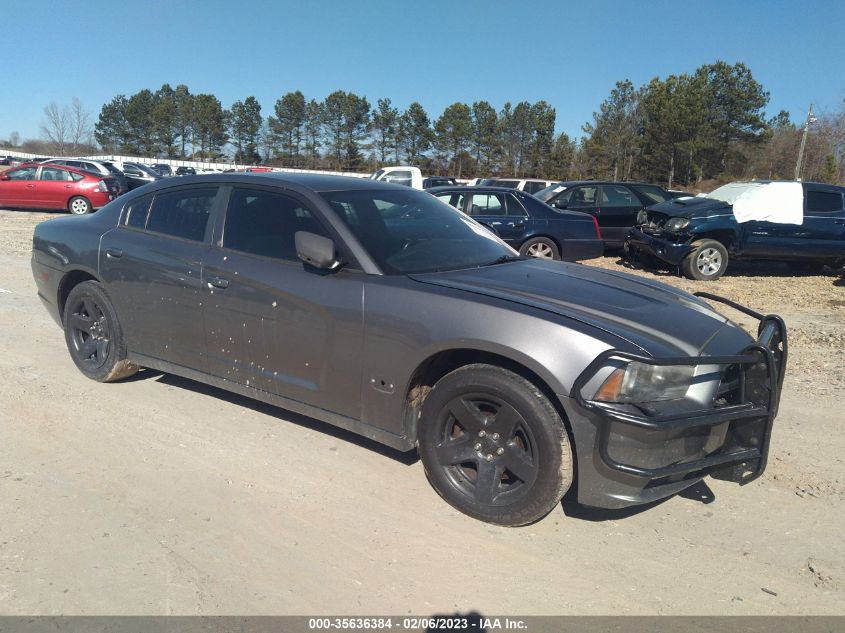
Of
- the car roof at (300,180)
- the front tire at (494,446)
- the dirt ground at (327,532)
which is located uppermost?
the car roof at (300,180)

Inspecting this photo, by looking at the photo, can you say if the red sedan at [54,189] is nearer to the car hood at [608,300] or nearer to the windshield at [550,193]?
the windshield at [550,193]

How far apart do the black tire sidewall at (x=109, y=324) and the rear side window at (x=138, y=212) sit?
0.54 meters

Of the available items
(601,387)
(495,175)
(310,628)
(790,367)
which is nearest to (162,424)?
(310,628)

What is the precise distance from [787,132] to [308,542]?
57.7 meters

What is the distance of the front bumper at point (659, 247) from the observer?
10.6 meters

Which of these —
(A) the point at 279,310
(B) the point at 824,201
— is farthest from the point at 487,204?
(A) the point at 279,310

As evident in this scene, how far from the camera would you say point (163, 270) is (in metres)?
4.30

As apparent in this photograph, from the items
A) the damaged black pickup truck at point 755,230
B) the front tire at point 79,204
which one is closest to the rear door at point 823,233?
the damaged black pickup truck at point 755,230

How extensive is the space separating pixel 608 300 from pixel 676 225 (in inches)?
317

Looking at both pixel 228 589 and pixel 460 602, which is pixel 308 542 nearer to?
pixel 228 589

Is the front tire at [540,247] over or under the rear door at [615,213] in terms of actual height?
under

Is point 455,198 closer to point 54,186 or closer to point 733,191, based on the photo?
point 733,191

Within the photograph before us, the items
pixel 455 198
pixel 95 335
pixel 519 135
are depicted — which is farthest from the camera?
pixel 519 135

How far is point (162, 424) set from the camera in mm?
4289
